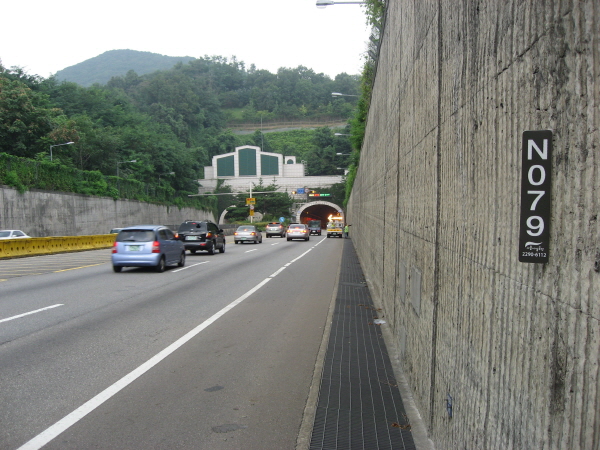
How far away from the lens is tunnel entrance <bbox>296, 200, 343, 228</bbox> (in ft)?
313

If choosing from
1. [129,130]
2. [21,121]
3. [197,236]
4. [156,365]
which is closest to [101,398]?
[156,365]

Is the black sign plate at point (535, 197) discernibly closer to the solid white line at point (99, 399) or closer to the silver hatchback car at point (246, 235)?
the solid white line at point (99, 399)

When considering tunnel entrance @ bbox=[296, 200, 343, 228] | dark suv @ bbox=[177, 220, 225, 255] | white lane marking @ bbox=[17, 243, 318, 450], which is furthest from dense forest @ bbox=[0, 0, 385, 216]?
white lane marking @ bbox=[17, 243, 318, 450]

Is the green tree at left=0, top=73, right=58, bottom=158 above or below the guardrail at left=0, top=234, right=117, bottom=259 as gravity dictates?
above

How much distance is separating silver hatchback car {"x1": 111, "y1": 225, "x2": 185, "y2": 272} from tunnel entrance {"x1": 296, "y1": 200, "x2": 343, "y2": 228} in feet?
250

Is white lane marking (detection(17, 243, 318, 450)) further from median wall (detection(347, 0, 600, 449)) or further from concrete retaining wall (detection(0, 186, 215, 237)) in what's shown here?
concrete retaining wall (detection(0, 186, 215, 237))

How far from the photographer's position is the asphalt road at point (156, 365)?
475 centimetres

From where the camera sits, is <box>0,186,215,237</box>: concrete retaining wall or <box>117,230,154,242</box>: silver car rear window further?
<box>0,186,215,237</box>: concrete retaining wall

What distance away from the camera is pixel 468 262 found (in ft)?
11.3

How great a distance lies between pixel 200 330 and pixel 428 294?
16.6 feet

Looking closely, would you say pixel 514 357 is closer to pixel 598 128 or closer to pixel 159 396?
pixel 598 128

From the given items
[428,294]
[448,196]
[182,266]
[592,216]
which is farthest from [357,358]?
[182,266]

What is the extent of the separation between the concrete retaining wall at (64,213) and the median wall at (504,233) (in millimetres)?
35658

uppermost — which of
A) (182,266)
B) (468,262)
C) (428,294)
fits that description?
(468,262)
